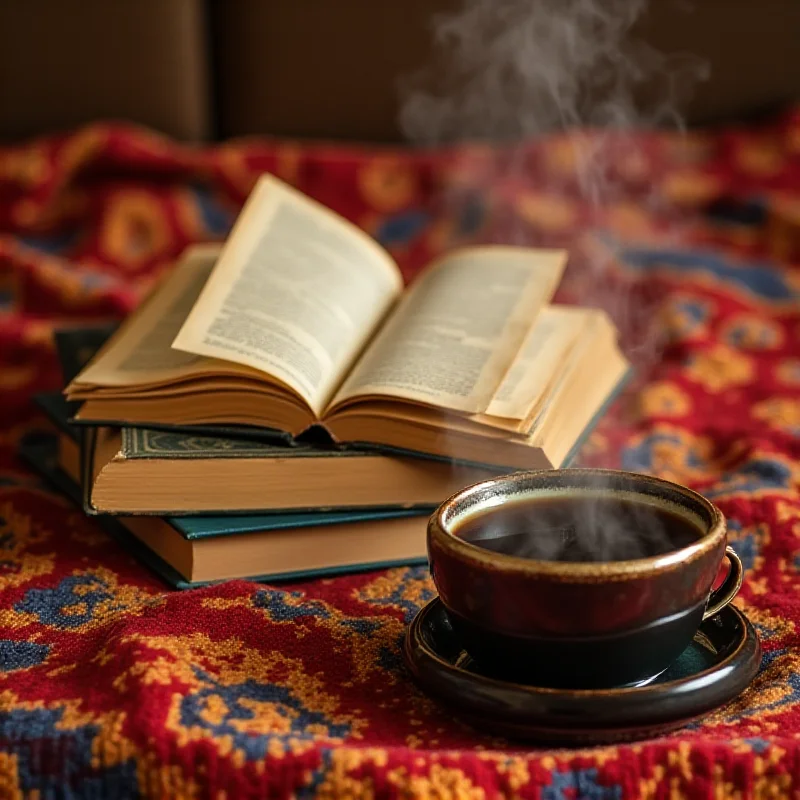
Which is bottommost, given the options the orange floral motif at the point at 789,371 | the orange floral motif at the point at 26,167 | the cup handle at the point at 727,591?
the orange floral motif at the point at 26,167

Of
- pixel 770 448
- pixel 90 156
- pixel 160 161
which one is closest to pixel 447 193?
pixel 160 161

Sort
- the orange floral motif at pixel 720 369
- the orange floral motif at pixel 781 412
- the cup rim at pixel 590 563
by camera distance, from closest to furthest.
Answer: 1. the cup rim at pixel 590 563
2. the orange floral motif at pixel 781 412
3. the orange floral motif at pixel 720 369

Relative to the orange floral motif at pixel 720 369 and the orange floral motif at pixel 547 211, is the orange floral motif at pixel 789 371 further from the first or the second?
the orange floral motif at pixel 547 211

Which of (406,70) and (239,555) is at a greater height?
(406,70)

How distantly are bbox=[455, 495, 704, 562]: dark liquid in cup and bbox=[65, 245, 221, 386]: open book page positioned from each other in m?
0.31

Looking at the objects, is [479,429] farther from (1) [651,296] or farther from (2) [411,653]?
(1) [651,296]

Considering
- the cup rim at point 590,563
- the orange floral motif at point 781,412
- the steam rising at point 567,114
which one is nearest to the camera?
the cup rim at point 590,563

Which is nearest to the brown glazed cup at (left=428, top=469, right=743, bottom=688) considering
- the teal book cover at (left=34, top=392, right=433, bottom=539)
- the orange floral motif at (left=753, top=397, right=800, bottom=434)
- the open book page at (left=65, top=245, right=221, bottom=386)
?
the teal book cover at (left=34, top=392, right=433, bottom=539)

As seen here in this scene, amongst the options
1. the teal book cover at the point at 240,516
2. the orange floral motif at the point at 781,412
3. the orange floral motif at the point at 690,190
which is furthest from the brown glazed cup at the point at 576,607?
the orange floral motif at the point at 690,190

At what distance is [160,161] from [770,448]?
0.99 metres

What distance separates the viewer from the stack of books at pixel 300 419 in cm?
81

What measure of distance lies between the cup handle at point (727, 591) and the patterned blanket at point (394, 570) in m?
0.06

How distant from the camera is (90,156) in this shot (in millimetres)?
1641

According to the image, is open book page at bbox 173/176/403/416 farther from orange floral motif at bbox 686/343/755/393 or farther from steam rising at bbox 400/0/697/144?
steam rising at bbox 400/0/697/144
